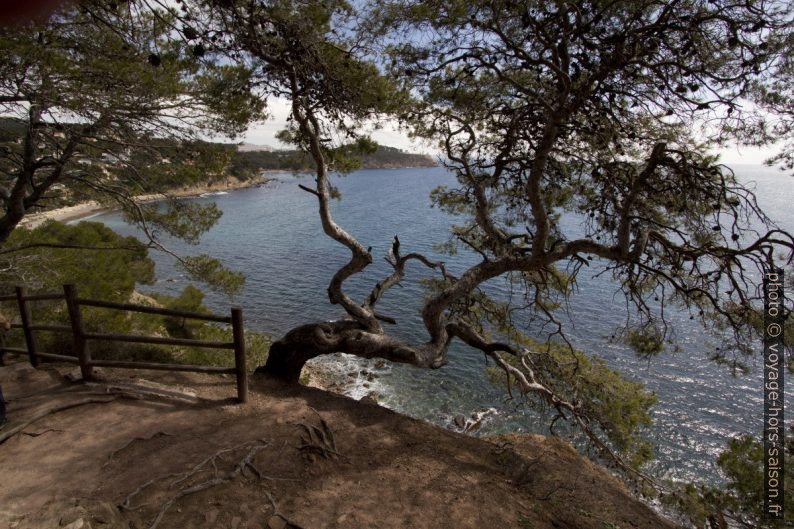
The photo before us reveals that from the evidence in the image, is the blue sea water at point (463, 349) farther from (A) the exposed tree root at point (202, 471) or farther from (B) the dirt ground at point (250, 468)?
(A) the exposed tree root at point (202, 471)

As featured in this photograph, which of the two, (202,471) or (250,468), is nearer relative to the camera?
(202,471)

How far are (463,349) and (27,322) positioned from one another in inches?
546

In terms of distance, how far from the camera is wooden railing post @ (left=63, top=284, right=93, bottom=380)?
488 cm

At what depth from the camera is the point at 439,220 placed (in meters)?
36.9

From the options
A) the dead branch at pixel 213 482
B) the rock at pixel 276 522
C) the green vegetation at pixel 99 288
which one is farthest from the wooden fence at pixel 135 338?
the rock at pixel 276 522

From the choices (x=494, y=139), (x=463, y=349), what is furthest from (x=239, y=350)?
(x=463, y=349)

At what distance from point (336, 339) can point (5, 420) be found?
12.1 ft

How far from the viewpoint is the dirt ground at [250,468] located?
3408 mm

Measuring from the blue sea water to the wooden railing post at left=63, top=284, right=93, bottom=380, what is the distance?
18.9ft

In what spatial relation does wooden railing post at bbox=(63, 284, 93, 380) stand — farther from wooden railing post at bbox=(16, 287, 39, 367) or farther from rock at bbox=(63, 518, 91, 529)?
rock at bbox=(63, 518, 91, 529)

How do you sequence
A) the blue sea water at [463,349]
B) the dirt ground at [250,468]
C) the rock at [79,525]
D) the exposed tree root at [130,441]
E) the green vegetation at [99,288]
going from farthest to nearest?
the blue sea water at [463,349] → the green vegetation at [99,288] → the exposed tree root at [130,441] → the dirt ground at [250,468] → the rock at [79,525]

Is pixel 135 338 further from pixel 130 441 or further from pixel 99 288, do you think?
pixel 99 288

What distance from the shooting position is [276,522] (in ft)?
11.0

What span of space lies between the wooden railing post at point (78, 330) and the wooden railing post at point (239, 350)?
5.98 feet
